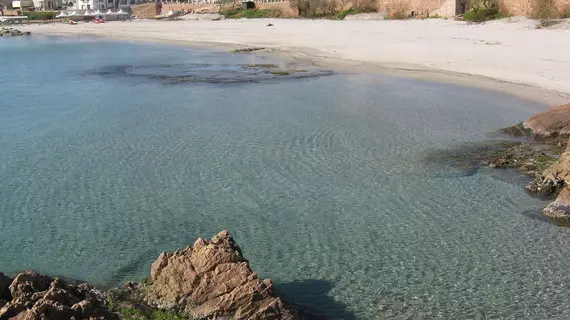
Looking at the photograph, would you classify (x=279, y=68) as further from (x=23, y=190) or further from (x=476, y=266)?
(x=476, y=266)

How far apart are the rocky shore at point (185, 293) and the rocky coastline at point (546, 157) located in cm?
470

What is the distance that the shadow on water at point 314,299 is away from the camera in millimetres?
6121

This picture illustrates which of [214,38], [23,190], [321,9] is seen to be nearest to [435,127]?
[23,190]

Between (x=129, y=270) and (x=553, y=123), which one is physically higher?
(x=553, y=123)

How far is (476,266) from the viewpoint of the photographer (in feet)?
23.7

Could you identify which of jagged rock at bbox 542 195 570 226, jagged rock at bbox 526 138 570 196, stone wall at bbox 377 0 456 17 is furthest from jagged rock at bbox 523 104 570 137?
stone wall at bbox 377 0 456 17

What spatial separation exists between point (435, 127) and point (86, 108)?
31.5 feet

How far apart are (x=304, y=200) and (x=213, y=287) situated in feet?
13.0

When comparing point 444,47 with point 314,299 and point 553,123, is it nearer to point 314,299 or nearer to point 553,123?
point 553,123

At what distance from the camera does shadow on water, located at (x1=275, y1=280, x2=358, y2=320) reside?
20.1 ft

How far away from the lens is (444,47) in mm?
27734

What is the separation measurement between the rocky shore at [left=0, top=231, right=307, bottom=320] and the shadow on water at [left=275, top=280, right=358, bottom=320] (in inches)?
8.6

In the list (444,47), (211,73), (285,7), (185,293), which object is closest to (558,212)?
(185,293)

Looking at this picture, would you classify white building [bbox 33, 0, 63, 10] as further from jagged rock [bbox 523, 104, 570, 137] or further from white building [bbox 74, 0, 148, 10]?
jagged rock [bbox 523, 104, 570, 137]
